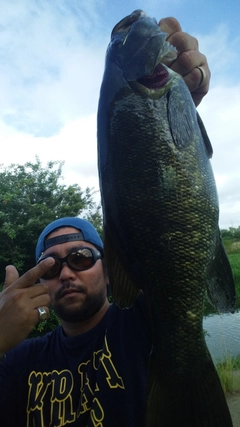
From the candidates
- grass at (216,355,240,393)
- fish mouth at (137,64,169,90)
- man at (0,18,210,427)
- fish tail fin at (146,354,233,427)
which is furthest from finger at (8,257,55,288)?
grass at (216,355,240,393)

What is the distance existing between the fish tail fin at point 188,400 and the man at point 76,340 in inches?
25.9

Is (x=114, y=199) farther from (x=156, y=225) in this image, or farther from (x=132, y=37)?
(x=132, y=37)

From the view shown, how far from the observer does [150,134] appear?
147 centimetres

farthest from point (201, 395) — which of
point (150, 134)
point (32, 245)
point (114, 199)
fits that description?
point (32, 245)

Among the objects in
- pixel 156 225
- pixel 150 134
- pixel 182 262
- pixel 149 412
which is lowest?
pixel 149 412

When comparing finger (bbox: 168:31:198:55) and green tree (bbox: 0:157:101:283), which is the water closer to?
green tree (bbox: 0:157:101:283)

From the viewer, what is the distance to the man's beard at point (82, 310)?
2418 mm

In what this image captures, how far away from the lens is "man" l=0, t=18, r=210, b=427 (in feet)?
6.22

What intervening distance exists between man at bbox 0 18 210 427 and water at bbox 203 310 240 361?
22.7 feet

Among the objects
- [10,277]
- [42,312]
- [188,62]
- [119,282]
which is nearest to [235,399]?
[42,312]

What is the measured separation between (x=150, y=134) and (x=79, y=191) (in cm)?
784

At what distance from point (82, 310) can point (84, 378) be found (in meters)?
0.43

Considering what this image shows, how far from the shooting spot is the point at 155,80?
1579 mm

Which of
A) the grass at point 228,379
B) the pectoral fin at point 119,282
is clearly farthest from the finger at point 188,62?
the grass at point 228,379
